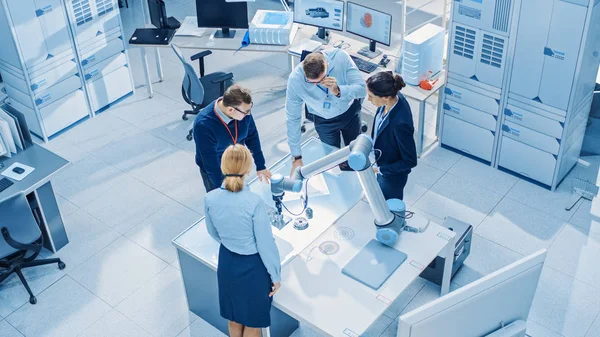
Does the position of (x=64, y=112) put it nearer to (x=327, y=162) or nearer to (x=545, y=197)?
(x=327, y=162)

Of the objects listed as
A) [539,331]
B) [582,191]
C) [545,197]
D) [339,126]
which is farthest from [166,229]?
[582,191]

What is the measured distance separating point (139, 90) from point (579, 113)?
13.4 ft

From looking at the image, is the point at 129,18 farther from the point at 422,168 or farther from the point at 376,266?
the point at 376,266

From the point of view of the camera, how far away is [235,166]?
302 centimetres

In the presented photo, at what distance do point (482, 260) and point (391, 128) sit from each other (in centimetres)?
142

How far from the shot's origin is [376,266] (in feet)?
11.2

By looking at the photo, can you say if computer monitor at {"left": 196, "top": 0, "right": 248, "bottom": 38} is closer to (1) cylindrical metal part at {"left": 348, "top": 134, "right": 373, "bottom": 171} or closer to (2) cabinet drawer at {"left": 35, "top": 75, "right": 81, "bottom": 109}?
(2) cabinet drawer at {"left": 35, "top": 75, "right": 81, "bottom": 109}

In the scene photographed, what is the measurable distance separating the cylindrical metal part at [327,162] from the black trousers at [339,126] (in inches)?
59.2

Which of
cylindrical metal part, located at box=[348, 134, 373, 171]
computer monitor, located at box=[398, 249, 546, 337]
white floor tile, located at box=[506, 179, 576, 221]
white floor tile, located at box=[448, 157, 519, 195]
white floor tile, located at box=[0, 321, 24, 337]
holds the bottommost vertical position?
white floor tile, located at box=[0, 321, 24, 337]

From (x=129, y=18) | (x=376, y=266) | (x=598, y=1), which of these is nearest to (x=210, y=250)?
(x=376, y=266)

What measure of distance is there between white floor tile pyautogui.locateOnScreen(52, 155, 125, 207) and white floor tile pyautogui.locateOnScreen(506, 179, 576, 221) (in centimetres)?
318

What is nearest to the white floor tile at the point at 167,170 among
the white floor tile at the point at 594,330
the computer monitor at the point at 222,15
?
the computer monitor at the point at 222,15

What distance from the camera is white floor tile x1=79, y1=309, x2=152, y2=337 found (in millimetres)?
4116

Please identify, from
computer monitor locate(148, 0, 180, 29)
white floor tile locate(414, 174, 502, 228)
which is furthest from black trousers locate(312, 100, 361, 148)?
computer monitor locate(148, 0, 180, 29)
